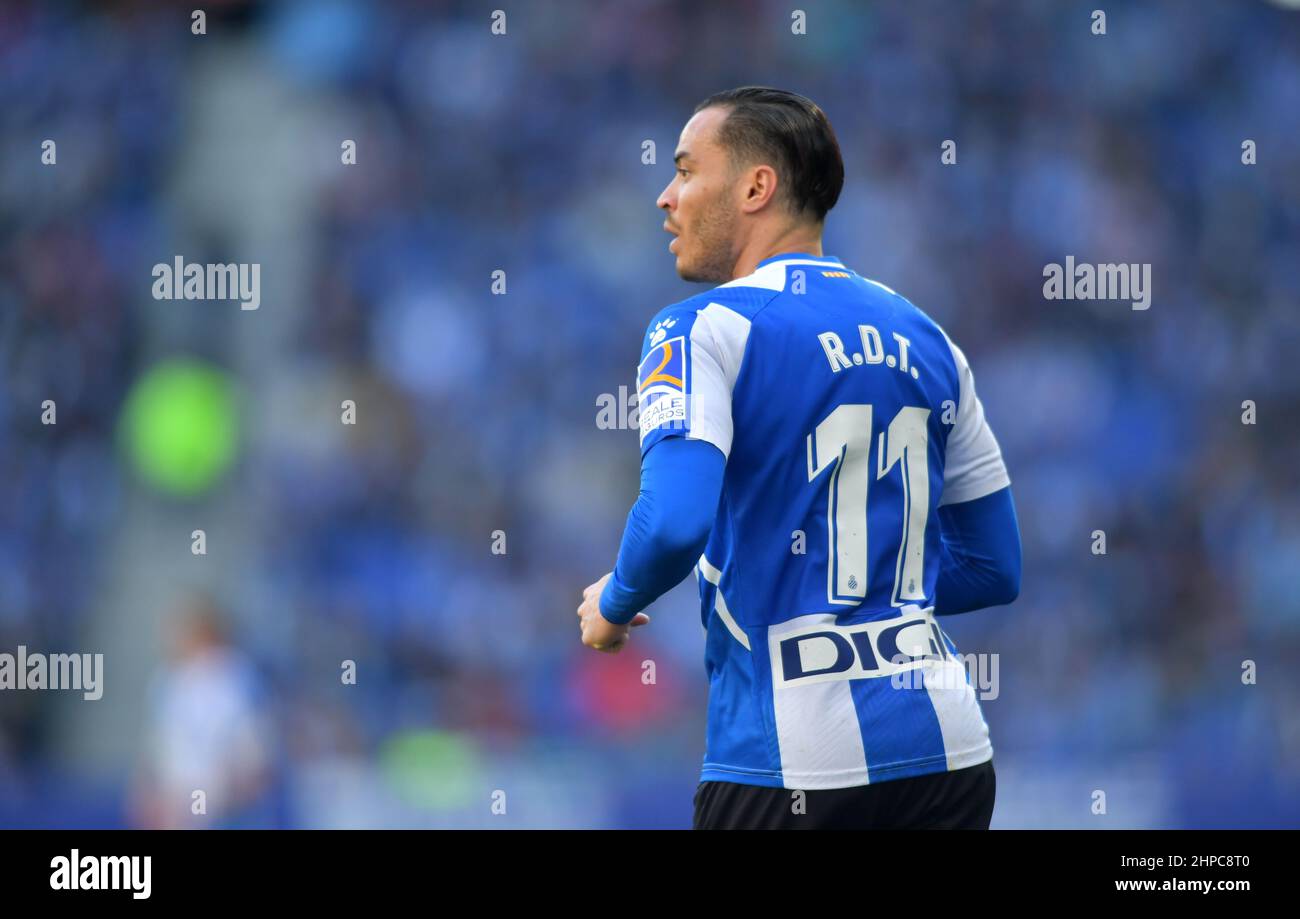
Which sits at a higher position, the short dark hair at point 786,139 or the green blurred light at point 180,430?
the green blurred light at point 180,430

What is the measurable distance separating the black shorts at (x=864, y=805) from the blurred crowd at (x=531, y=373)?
17.1ft

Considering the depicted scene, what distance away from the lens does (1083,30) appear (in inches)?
470

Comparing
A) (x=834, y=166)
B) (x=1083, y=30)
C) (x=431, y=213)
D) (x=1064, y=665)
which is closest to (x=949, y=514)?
(x=834, y=166)

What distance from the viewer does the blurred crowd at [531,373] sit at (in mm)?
9047

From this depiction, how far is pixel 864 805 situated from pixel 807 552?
1.53 ft

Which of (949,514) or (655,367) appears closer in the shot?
(655,367)

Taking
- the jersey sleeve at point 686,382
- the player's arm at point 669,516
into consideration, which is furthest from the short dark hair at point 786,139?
the player's arm at point 669,516

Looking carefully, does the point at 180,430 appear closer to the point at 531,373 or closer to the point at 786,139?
the point at 531,373

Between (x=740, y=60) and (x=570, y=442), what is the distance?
135 inches

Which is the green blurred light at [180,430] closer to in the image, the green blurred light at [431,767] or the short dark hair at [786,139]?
the green blurred light at [431,767]

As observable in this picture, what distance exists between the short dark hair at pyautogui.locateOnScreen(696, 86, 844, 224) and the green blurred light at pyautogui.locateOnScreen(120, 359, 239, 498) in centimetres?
792

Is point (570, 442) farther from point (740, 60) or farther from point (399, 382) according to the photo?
point (740, 60)

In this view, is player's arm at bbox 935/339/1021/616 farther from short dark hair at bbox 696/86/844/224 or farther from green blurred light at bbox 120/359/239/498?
green blurred light at bbox 120/359/239/498
